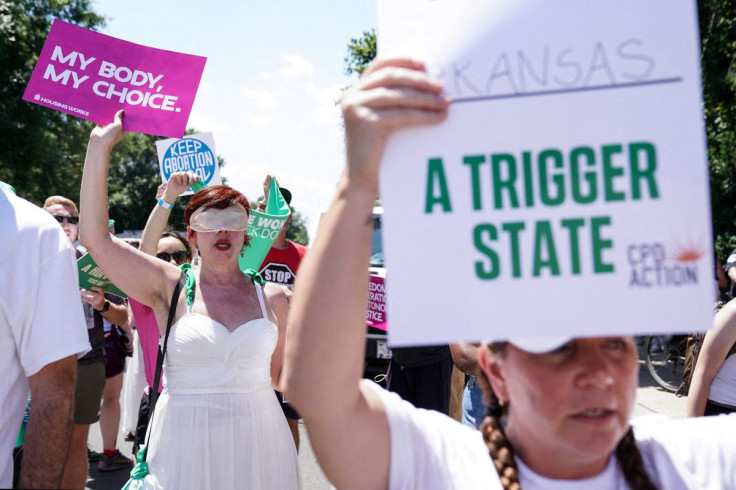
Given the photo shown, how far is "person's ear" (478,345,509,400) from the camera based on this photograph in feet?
5.12

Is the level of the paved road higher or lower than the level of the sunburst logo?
lower

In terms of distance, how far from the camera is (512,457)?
1535mm

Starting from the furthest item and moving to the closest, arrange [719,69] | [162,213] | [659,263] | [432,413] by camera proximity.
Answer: [719,69]
[162,213]
[432,413]
[659,263]

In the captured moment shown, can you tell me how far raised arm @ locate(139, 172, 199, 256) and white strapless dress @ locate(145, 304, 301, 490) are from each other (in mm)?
692

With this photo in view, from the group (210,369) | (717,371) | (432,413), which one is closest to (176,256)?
(210,369)

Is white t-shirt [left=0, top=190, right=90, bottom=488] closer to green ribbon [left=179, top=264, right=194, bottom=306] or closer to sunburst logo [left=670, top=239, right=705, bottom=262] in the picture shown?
green ribbon [left=179, top=264, right=194, bottom=306]

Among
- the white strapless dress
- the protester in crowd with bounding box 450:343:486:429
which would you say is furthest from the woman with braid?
the white strapless dress

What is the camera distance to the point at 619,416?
1401mm

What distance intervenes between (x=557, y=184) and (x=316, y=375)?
1.88ft

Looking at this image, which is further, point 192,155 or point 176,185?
point 192,155

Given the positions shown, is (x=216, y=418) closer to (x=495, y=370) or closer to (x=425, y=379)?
(x=425, y=379)

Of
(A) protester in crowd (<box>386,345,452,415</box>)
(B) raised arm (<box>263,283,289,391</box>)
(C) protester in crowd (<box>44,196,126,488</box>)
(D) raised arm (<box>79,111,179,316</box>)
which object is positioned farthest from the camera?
(C) protester in crowd (<box>44,196,126,488</box>)

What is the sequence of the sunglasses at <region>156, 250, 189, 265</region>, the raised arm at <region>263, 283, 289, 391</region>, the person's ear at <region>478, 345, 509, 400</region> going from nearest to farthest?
the person's ear at <region>478, 345, 509, 400</region>
the raised arm at <region>263, 283, 289, 391</region>
the sunglasses at <region>156, 250, 189, 265</region>

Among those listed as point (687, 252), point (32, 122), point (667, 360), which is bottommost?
point (667, 360)
